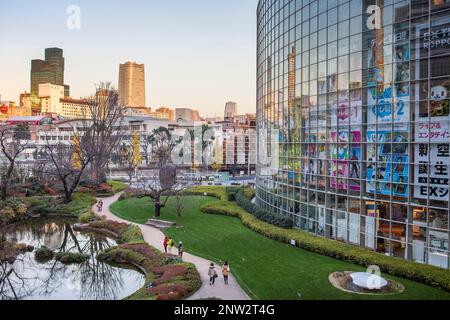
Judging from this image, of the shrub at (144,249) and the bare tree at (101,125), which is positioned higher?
the bare tree at (101,125)

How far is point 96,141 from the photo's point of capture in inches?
2662

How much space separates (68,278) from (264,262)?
12.9 m

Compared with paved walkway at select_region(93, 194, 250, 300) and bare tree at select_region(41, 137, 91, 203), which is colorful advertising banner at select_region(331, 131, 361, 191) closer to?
paved walkway at select_region(93, 194, 250, 300)

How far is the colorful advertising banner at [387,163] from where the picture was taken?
24203 millimetres

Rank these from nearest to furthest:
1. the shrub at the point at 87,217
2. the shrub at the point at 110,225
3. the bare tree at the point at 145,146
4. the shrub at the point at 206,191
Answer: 1. the shrub at the point at 110,225
2. the shrub at the point at 87,217
3. the shrub at the point at 206,191
4. the bare tree at the point at 145,146

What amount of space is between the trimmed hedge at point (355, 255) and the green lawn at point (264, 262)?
1.52ft

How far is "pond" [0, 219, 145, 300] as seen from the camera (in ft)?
74.5

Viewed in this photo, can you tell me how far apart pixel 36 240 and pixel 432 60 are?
34.5m

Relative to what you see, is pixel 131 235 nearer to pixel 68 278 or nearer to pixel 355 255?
pixel 68 278

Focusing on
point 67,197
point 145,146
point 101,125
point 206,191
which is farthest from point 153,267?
point 145,146

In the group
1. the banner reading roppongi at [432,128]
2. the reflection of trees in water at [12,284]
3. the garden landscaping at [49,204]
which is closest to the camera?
the banner reading roppongi at [432,128]

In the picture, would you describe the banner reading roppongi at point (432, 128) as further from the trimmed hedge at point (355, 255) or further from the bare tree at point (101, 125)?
the bare tree at point (101, 125)

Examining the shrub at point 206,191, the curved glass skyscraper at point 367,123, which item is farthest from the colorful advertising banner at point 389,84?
the shrub at point 206,191
